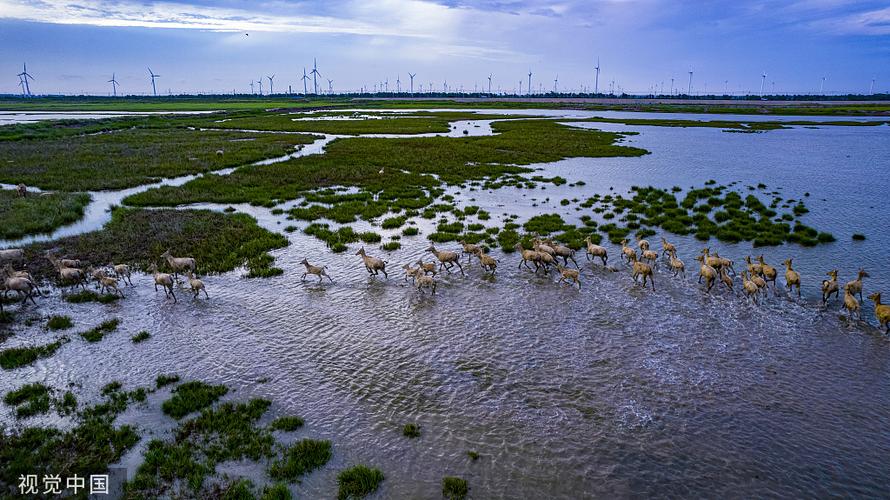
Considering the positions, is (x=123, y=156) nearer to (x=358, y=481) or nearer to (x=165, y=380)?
(x=165, y=380)

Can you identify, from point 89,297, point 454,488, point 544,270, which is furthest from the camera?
point 544,270

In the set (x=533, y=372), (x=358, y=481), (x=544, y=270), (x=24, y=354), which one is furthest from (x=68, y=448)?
(x=544, y=270)

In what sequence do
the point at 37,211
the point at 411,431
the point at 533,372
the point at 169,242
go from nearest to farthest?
the point at 411,431 < the point at 533,372 < the point at 169,242 < the point at 37,211

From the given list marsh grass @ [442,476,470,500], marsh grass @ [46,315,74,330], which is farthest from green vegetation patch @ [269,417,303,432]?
marsh grass @ [46,315,74,330]

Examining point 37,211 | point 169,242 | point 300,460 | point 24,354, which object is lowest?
point 300,460

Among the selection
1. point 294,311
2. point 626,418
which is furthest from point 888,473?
point 294,311

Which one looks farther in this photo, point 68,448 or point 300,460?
point 68,448

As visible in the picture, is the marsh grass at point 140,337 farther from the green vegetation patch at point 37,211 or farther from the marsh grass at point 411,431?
the green vegetation patch at point 37,211

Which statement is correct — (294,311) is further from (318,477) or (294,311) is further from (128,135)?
(128,135)
